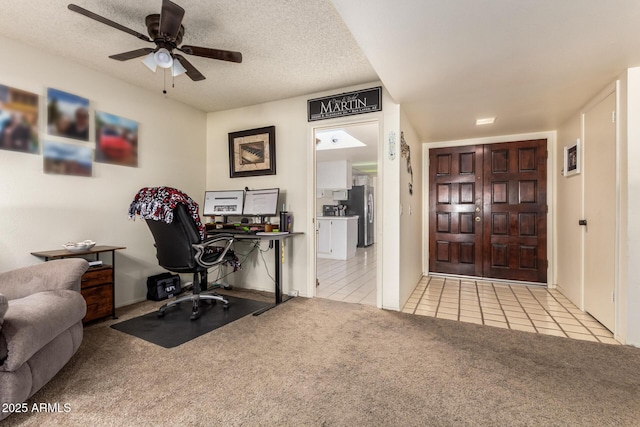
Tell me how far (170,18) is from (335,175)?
5961 millimetres

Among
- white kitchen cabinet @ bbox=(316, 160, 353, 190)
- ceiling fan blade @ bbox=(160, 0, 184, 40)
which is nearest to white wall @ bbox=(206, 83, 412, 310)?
ceiling fan blade @ bbox=(160, 0, 184, 40)

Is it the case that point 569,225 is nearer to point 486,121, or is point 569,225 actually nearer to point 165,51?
point 486,121

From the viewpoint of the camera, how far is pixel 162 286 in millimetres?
3516

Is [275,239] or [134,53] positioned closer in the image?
[134,53]

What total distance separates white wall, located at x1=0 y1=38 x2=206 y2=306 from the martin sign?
1792 millimetres

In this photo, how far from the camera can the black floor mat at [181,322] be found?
2479mm

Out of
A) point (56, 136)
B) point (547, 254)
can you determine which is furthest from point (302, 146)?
point (547, 254)

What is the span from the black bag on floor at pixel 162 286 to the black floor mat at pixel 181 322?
0.31 metres

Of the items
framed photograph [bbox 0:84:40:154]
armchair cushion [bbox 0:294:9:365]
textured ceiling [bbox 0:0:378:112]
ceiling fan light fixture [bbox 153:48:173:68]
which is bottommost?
armchair cushion [bbox 0:294:9:365]

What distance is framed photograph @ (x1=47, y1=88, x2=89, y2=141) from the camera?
109 inches

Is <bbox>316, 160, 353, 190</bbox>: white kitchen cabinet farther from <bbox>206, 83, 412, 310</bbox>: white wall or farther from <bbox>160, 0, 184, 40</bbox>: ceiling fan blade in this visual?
<bbox>160, 0, 184, 40</bbox>: ceiling fan blade

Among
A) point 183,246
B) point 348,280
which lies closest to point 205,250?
point 183,246

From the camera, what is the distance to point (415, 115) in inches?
139

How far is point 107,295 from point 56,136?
5.02 feet
